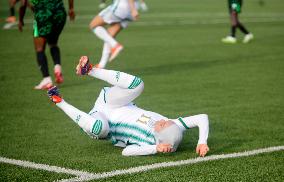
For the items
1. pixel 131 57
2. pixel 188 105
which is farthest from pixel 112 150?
pixel 131 57

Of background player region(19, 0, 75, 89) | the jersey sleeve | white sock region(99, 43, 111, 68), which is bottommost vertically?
white sock region(99, 43, 111, 68)

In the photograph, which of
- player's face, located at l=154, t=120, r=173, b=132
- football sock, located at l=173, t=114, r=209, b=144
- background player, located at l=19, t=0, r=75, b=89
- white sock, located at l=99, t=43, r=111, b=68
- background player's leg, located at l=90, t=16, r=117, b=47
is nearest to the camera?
player's face, located at l=154, t=120, r=173, b=132

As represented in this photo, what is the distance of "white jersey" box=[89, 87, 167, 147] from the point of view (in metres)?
7.13

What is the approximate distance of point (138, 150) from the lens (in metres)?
7.02

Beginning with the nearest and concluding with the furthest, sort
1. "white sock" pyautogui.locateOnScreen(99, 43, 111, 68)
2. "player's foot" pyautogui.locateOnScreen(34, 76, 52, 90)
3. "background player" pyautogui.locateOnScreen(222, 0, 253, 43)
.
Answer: "player's foot" pyautogui.locateOnScreen(34, 76, 52, 90), "white sock" pyautogui.locateOnScreen(99, 43, 111, 68), "background player" pyautogui.locateOnScreen(222, 0, 253, 43)

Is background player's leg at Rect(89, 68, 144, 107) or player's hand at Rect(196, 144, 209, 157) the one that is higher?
background player's leg at Rect(89, 68, 144, 107)

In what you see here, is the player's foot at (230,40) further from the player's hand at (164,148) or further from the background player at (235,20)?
the player's hand at (164,148)

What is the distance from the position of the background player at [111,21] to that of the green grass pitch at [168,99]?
458mm

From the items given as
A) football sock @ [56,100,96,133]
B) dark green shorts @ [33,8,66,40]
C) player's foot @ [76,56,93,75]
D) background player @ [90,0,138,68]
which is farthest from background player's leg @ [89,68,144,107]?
background player @ [90,0,138,68]

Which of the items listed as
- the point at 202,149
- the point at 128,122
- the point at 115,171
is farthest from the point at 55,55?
the point at 115,171

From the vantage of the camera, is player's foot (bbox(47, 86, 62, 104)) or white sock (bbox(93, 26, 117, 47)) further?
white sock (bbox(93, 26, 117, 47))

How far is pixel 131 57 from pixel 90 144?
363 inches

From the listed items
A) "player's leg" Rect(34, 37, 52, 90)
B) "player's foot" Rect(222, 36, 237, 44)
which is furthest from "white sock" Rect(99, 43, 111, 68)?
"player's foot" Rect(222, 36, 237, 44)

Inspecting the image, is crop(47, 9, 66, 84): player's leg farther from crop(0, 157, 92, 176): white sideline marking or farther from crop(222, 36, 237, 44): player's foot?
crop(222, 36, 237, 44): player's foot
